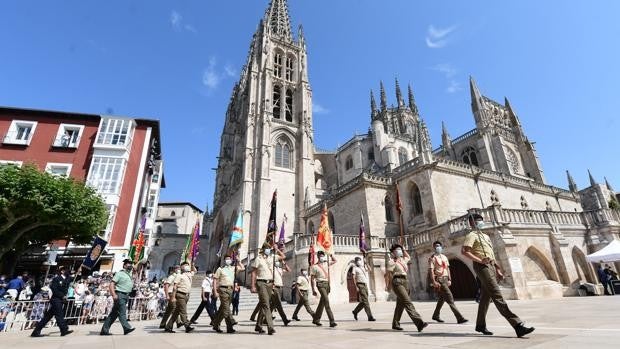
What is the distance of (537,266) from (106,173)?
24.7 meters

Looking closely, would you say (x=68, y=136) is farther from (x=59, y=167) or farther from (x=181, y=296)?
(x=181, y=296)

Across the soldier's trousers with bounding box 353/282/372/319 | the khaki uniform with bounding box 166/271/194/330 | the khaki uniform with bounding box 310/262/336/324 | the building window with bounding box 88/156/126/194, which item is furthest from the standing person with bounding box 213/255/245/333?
the building window with bounding box 88/156/126/194

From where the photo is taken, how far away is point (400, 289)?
582 centimetres

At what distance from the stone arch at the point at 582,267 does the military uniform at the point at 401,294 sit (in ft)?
39.0

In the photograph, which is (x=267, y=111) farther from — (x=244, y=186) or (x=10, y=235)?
(x=10, y=235)

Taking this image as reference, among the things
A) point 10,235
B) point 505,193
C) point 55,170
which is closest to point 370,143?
point 505,193

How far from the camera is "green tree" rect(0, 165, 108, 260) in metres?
13.9

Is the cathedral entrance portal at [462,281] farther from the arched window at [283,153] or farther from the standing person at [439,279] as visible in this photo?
the arched window at [283,153]

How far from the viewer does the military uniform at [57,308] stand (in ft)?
22.4

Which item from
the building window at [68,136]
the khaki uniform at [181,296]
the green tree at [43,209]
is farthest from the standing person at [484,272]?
the building window at [68,136]

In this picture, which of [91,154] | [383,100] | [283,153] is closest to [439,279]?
[91,154]

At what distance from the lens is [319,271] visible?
7547 mm

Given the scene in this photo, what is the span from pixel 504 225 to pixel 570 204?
22.7m

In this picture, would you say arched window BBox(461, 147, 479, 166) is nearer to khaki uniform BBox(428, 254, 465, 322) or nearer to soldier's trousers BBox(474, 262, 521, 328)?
khaki uniform BBox(428, 254, 465, 322)
